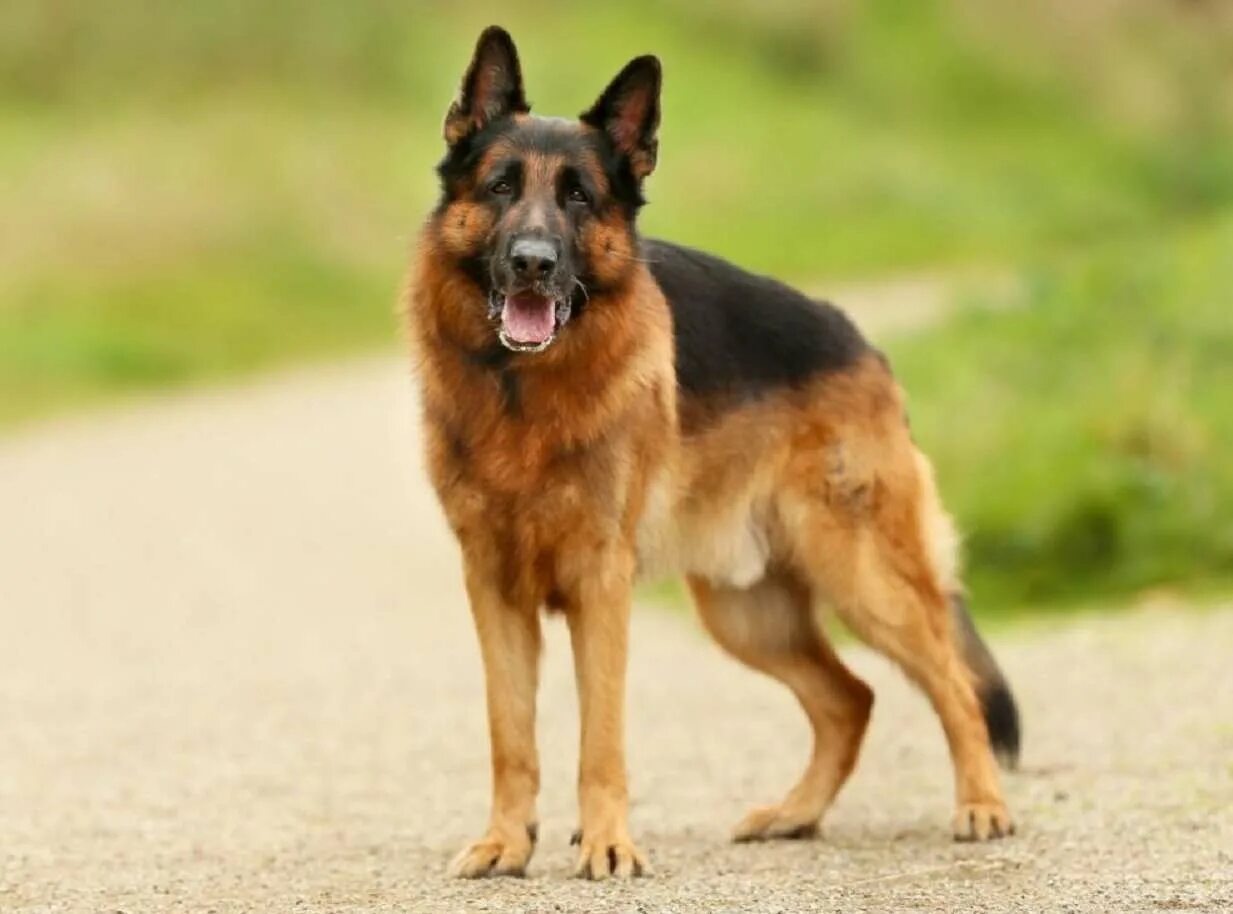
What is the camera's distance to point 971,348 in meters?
19.1

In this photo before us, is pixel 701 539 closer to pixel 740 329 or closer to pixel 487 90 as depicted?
→ pixel 740 329

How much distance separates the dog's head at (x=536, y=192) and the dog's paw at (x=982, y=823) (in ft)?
Answer: 6.54

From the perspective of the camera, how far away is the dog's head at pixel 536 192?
7.08 m

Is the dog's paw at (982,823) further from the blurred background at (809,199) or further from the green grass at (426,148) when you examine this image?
the green grass at (426,148)

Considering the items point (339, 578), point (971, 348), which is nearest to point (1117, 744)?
point (339, 578)

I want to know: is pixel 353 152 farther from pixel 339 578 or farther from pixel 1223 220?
pixel 339 578

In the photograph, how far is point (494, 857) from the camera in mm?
7078

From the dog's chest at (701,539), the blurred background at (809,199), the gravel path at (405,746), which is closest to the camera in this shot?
the gravel path at (405,746)

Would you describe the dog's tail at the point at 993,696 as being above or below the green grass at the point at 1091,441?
below

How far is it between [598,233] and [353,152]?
87.1 feet

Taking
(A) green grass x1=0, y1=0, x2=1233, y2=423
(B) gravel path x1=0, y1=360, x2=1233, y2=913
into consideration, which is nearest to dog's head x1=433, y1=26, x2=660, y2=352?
(B) gravel path x1=0, y1=360, x2=1233, y2=913

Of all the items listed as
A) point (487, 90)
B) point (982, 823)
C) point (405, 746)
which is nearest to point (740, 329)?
point (487, 90)

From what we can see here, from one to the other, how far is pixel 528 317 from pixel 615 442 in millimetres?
468

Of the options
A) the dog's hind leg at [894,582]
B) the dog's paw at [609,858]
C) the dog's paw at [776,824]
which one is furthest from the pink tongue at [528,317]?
the dog's paw at [776,824]
